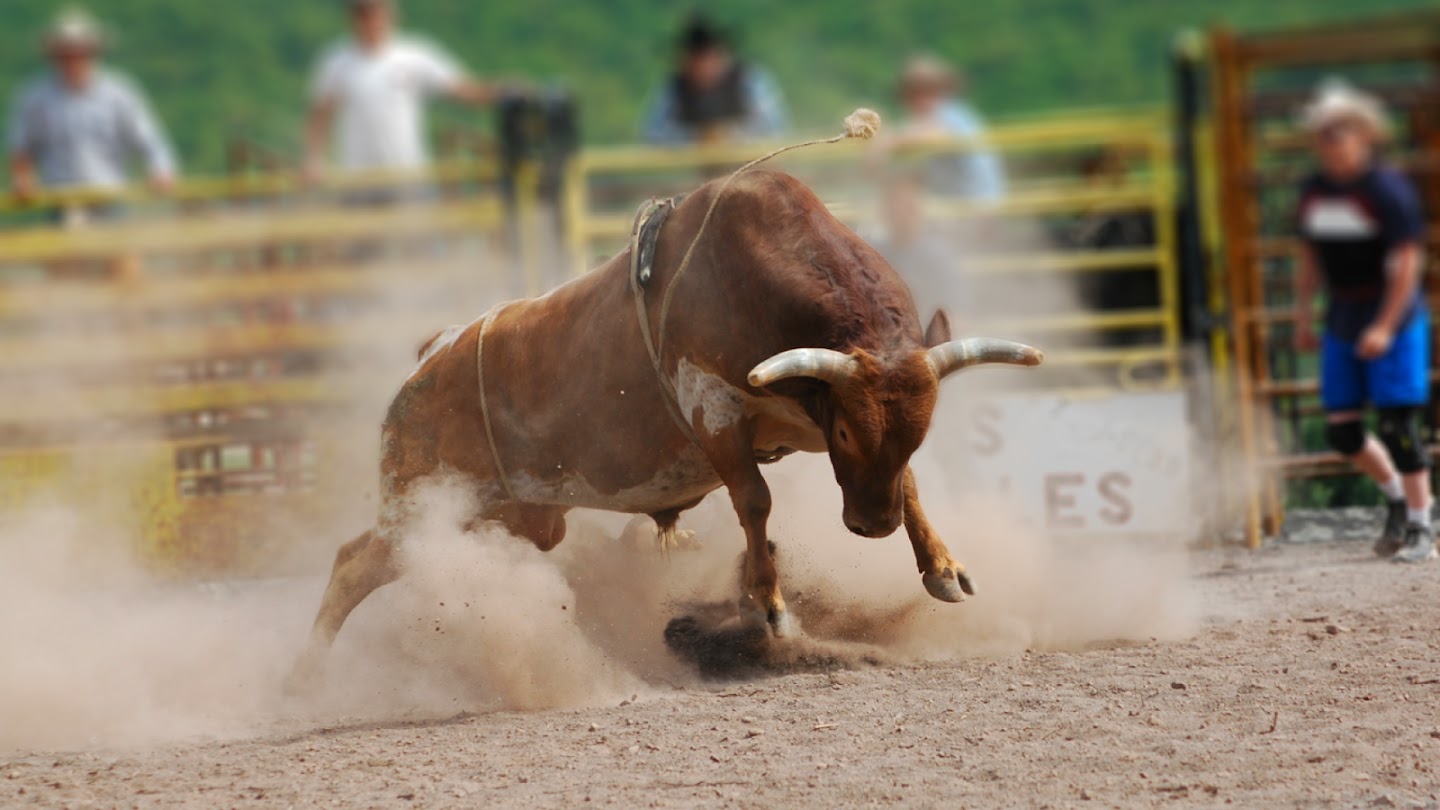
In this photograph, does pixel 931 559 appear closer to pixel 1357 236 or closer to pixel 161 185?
pixel 1357 236

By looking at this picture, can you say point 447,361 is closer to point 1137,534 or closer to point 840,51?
point 1137,534

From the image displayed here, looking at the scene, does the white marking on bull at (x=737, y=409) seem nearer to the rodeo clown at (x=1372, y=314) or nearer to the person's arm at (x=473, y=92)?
the rodeo clown at (x=1372, y=314)

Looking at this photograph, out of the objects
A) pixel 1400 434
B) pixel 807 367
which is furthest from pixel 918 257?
pixel 807 367

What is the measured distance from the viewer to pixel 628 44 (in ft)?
87.2

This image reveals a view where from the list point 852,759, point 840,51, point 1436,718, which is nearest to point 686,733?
point 852,759

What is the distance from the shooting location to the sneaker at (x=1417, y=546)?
6875 mm

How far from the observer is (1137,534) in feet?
25.8

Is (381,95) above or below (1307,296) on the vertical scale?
above

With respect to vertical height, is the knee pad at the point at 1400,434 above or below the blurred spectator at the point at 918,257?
below

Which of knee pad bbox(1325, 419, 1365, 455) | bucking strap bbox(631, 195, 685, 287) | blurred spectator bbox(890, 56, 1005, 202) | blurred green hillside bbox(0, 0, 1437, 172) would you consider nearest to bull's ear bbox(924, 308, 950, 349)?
bucking strap bbox(631, 195, 685, 287)

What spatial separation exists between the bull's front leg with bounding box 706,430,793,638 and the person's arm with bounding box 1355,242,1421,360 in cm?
323

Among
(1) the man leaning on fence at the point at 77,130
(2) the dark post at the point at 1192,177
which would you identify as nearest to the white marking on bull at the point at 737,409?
(2) the dark post at the point at 1192,177

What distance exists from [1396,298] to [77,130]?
7.26 metres

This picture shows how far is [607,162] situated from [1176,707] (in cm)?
548
